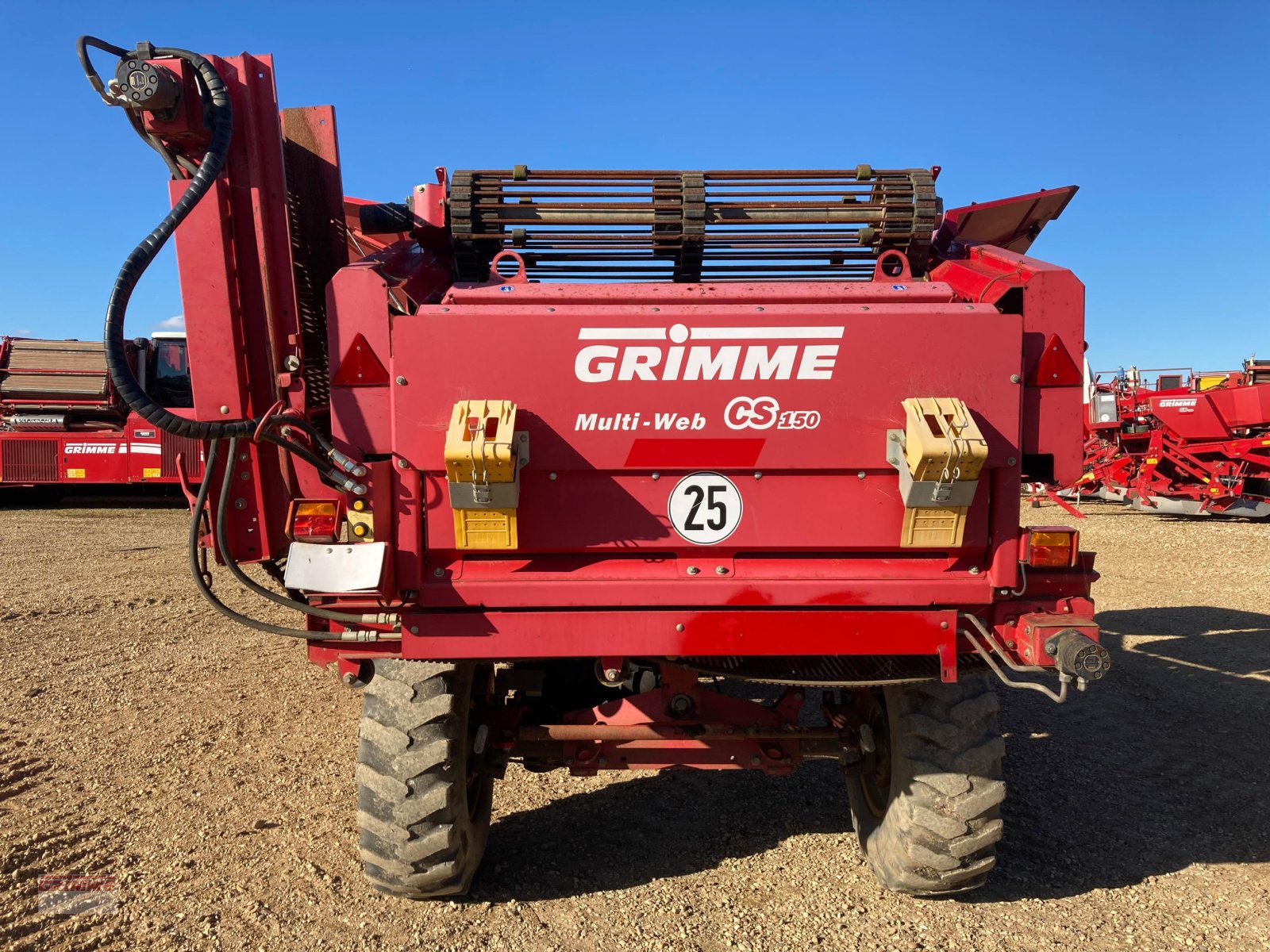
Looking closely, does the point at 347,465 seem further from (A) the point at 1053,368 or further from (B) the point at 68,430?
(B) the point at 68,430

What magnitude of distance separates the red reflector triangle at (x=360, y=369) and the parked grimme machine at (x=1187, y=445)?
1335cm

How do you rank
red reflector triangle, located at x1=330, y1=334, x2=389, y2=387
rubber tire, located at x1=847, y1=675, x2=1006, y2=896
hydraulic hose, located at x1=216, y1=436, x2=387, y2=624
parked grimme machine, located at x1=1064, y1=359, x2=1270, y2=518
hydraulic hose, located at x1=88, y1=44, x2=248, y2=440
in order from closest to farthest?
hydraulic hose, located at x1=88, y1=44, x2=248, y2=440 → hydraulic hose, located at x1=216, y1=436, x2=387, y2=624 → red reflector triangle, located at x1=330, y1=334, x2=389, y2=387 → rubber tire, located at x1=847, y1=675, x2=1006, y2=896 → parked grimme machine, located at x1=1064, y1=359, x2=1270, y2=518

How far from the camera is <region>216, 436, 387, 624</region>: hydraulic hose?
2625mm

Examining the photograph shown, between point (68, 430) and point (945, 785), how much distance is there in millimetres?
16623

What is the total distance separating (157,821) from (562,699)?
6.38 ft

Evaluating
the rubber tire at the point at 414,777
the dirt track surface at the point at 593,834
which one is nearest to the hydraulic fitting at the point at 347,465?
the rubber tire at the point at 414,777

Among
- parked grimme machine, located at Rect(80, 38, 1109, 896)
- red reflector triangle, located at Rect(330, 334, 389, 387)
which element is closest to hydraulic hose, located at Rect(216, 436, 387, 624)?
parked grimme machine, located at Rect(80, 38, 1109, 896)

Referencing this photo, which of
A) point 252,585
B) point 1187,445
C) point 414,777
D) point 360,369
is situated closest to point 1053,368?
point 360,369

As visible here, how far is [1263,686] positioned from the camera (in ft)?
19.5

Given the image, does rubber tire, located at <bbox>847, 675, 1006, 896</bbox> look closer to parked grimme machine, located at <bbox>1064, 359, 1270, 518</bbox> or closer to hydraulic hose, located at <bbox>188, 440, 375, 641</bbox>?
hydraulic hose, located at <bbox>188, 440, 375, 641</bbox>

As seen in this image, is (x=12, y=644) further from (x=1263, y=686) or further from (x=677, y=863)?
(x=1263, y=686)

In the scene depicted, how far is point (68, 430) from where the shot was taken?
14688 mm

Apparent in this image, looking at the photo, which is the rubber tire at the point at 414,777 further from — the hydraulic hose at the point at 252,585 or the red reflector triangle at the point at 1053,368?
the red reflector triangle at the point at 1053,368

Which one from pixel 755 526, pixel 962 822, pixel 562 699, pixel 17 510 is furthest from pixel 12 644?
pixel 17 510
